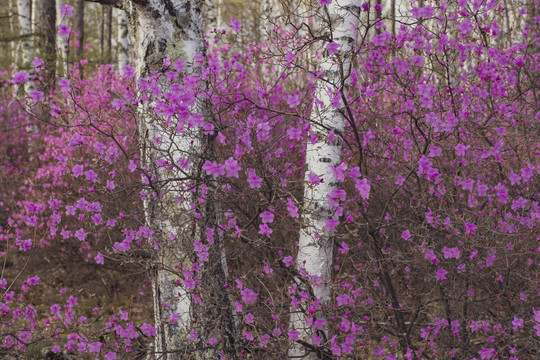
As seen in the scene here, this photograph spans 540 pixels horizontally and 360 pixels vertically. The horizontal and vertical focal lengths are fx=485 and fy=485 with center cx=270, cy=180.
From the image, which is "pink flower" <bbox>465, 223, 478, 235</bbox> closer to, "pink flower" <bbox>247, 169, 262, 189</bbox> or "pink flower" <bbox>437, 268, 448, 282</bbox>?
"pink flower" <bbox>437, 268, 448, 282</bbox>

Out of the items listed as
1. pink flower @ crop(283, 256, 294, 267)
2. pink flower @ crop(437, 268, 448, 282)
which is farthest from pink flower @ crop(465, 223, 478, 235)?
pink flower @ crop(283, 256, 294, 267)

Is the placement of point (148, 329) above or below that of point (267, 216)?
below

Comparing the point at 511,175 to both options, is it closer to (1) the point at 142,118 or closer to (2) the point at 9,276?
(1) the point at 142,118

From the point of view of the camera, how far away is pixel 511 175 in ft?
10.2

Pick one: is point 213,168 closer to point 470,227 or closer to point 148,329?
point 148,329

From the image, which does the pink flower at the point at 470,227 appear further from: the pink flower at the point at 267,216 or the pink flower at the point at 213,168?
the pink flower at the point at 213,168

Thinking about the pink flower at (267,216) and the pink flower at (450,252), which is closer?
the pink flower at (267,216)

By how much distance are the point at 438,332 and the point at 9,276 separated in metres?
4.91

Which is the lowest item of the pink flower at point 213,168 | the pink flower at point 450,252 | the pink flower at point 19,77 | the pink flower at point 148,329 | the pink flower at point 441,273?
the pink flower at point 148,329

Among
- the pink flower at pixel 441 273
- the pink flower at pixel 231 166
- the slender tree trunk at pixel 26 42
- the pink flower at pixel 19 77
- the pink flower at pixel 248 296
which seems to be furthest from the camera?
the slender tree trunk at pixel 26 42

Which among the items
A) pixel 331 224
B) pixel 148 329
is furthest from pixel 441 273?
pixel 148 329

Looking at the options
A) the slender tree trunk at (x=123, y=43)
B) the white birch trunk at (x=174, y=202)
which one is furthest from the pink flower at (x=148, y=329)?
the slender tree trunk at (x=123, y=43)

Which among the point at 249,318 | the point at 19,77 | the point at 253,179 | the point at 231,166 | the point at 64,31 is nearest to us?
the point at 231,166

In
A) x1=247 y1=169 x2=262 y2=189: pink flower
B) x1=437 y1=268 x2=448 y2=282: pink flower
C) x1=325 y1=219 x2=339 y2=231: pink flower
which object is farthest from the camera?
x1=437 y1=268 x2=448 y2=282: pink flower
